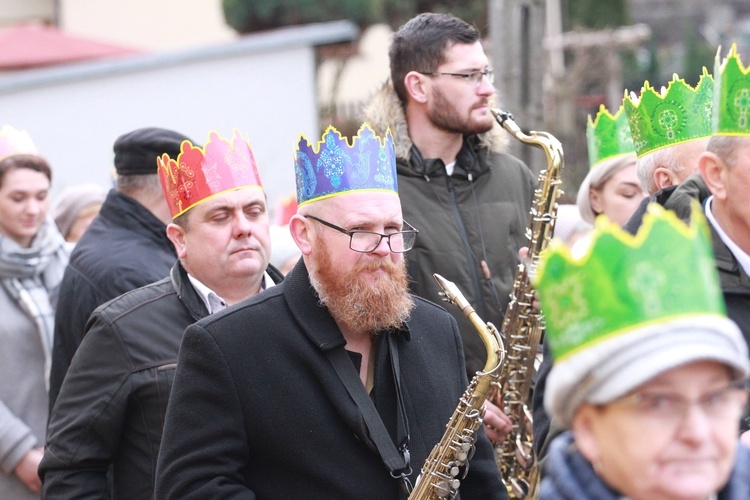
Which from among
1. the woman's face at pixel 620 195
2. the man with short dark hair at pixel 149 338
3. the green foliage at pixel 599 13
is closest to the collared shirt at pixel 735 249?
the man with short dark hair at pixel 149 338

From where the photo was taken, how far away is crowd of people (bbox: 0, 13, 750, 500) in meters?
2.42

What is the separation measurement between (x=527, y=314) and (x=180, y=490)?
7.24 feet

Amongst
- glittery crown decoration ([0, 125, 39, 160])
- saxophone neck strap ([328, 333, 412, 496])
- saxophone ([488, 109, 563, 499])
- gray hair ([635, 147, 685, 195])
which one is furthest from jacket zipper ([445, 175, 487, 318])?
glittery crown decoration ([0, 125, 39, 160])

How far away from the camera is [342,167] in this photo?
420cm

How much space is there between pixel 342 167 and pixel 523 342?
5.76 feet

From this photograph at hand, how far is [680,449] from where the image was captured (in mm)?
2396

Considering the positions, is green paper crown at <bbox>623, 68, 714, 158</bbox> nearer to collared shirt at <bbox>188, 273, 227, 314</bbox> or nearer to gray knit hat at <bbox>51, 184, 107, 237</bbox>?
collared shirt at <bbox>188, 273, 227, 314</bbox>

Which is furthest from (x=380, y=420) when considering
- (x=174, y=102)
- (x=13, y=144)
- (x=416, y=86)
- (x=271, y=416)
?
(x=174, y=102)

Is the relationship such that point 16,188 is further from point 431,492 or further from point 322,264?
point 431,492

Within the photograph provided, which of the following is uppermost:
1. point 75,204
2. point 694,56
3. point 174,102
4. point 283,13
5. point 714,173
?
point 714,173

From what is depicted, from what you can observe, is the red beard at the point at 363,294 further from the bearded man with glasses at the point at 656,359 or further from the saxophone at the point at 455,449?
the bearded man with glasses at the point at 656,359

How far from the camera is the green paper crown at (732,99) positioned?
137 inches

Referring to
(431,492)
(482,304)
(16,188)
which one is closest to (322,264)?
(431,492)

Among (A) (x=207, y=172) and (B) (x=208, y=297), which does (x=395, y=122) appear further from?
(B) (x=208, y=297)
